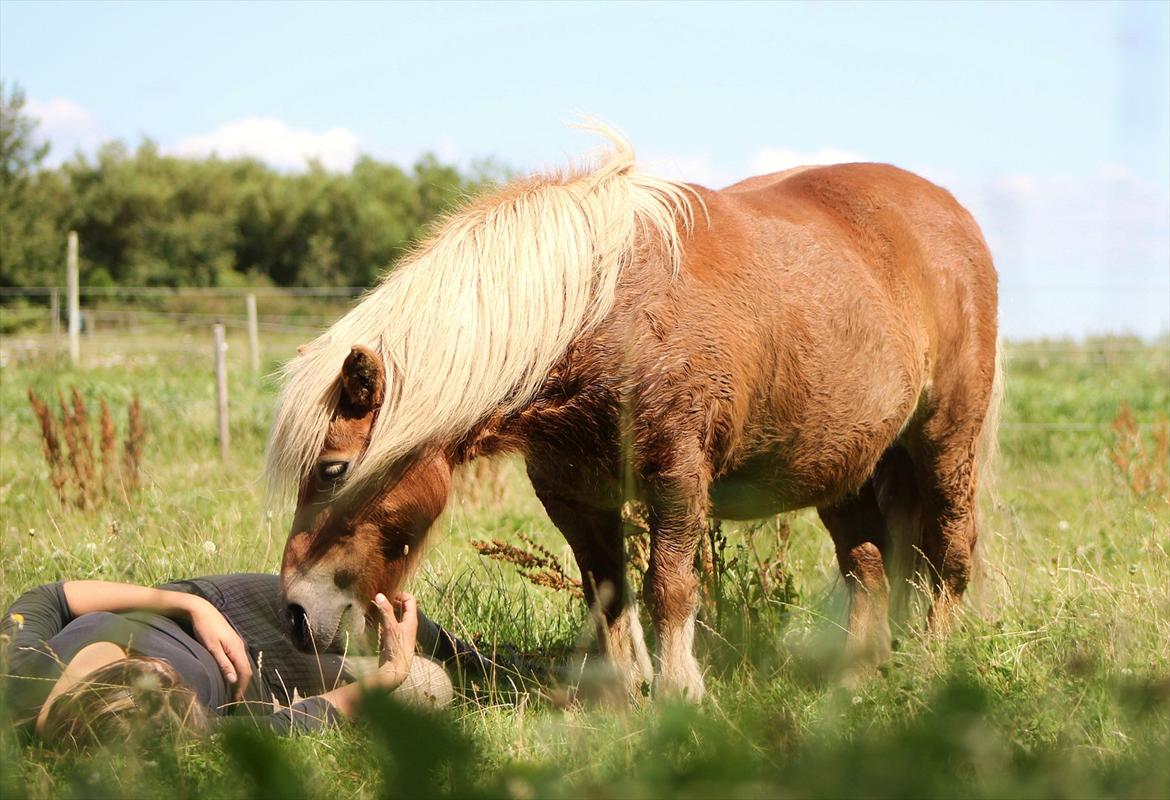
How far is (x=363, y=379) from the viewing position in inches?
114

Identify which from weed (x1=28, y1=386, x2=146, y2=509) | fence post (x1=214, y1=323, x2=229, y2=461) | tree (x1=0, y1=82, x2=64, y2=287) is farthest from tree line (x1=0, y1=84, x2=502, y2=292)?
weed (x1=28, y1=386, x2=146, y2=509)

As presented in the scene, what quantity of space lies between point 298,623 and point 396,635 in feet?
0.97

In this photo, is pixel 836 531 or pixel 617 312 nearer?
pixel 617 312

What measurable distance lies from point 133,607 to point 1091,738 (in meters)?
2.65

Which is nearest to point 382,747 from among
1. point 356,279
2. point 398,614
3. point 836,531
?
point 398,614

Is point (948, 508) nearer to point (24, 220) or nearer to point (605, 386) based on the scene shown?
point (605, 386)

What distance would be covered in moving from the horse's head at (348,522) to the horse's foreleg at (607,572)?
643mm

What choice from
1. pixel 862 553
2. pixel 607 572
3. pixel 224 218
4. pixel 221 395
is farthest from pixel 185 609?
pixel 224 218

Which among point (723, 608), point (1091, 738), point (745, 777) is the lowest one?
point (723, 608)

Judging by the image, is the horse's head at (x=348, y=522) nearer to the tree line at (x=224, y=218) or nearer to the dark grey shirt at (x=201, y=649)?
the dark grey shirt at (x=201, y=649)

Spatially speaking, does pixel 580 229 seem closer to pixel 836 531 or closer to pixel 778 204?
pixel 778 204

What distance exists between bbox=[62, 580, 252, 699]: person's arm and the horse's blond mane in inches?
21.6

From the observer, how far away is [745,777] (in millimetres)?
884

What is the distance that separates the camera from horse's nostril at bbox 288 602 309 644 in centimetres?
301
